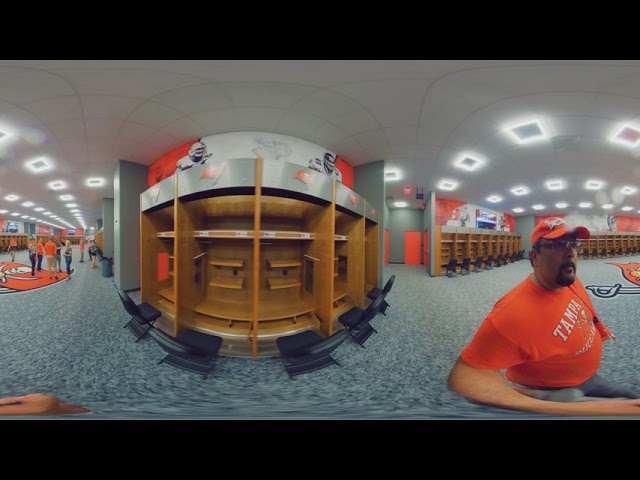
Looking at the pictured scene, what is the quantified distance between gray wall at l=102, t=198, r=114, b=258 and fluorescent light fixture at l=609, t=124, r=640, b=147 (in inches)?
95.4

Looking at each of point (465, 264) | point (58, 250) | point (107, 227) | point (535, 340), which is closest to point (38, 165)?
point (107, 227)

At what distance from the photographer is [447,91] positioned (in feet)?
2.38

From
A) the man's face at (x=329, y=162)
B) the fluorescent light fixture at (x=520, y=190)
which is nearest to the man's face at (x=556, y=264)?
the fluorescent light fixture at (x=520, y=190)

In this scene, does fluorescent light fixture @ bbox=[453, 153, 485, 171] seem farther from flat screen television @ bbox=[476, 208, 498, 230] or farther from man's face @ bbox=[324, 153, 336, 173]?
man's face @ bbox=[324, 153, 336, 173]

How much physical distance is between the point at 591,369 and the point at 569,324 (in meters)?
0.25

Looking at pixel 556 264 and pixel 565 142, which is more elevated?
pixel 565 142

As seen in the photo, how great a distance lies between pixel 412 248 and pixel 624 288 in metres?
1.04

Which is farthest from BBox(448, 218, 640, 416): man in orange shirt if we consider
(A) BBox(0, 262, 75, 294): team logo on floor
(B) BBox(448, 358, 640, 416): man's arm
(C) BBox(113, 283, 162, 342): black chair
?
(A) BBox(0, 262, 75, 294): team logo on floor

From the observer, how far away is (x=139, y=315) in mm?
873

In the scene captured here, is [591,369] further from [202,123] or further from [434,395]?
[202,123]

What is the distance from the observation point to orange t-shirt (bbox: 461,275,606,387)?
0.69 metres

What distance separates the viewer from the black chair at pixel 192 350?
72 cm

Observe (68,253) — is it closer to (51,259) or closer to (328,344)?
(51,259)

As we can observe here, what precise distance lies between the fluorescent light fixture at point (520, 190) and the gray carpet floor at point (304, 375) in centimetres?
38
